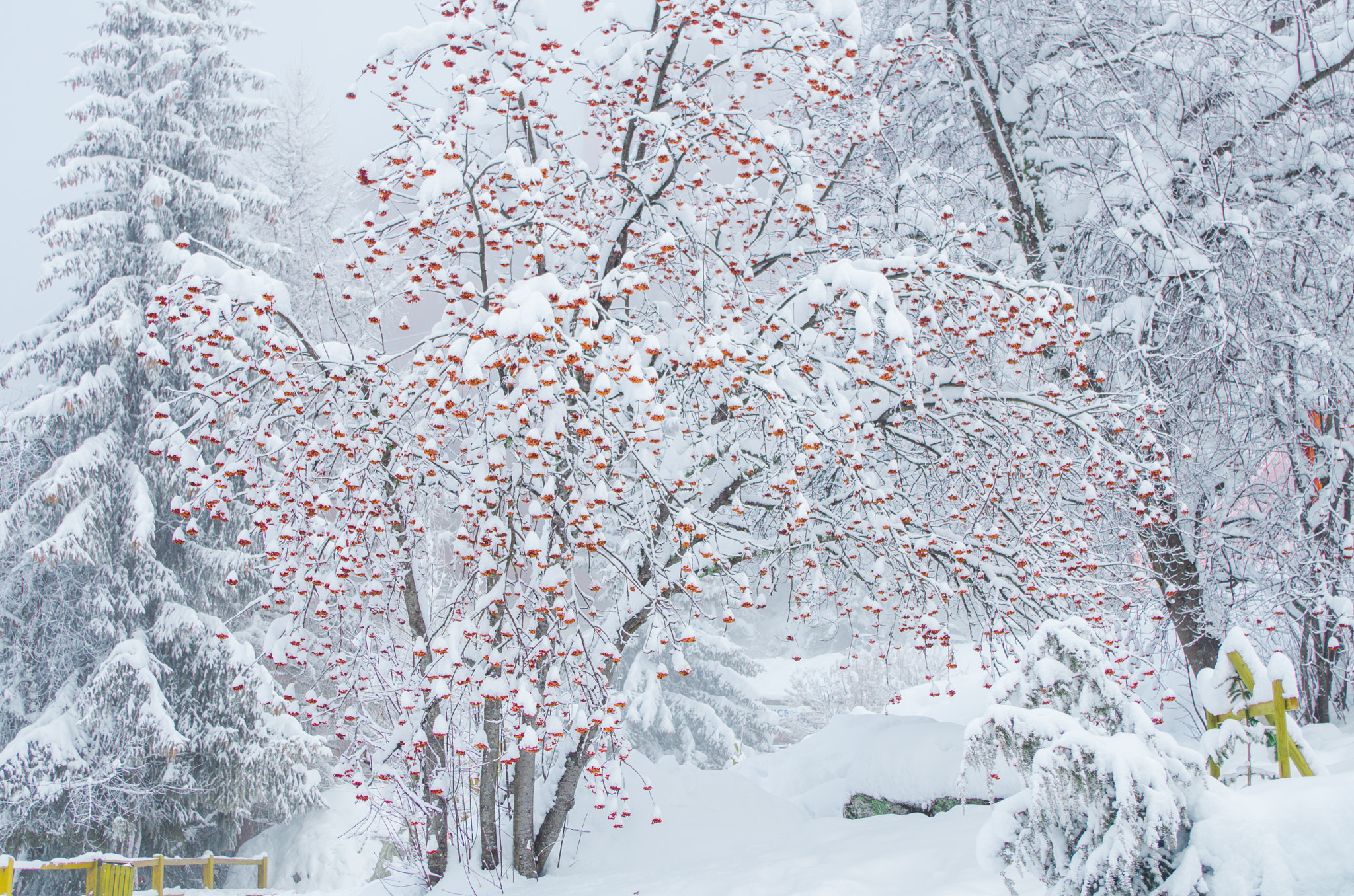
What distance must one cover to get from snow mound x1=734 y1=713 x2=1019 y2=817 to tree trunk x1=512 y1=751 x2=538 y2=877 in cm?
240

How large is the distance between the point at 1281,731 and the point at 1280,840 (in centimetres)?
87

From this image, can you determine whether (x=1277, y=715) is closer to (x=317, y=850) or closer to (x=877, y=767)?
(x=877, y=767)

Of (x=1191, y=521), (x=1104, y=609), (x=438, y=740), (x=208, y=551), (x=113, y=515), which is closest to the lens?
(x=438, y=740)

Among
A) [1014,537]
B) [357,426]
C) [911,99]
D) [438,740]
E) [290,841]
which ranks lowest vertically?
[290,841]

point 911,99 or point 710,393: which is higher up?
point 911,99

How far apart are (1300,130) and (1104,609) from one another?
423 cm

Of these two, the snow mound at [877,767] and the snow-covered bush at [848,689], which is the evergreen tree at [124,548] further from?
the snow-covered bush at [848,689]

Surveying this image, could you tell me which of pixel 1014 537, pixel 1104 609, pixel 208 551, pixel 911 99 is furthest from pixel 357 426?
pixel 208 551

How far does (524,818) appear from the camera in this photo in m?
5.66

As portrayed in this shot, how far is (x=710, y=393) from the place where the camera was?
16.2 feet

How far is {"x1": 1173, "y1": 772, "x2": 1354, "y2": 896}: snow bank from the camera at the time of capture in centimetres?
234

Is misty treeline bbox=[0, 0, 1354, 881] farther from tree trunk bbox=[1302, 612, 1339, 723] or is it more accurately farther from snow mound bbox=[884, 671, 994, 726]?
snow mound bbox=[884, 671, 994, 726]

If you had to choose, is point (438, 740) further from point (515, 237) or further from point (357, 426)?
point (515, 237)

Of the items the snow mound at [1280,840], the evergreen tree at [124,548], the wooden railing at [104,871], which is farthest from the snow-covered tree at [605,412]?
the evergreen tree at [124,548]
